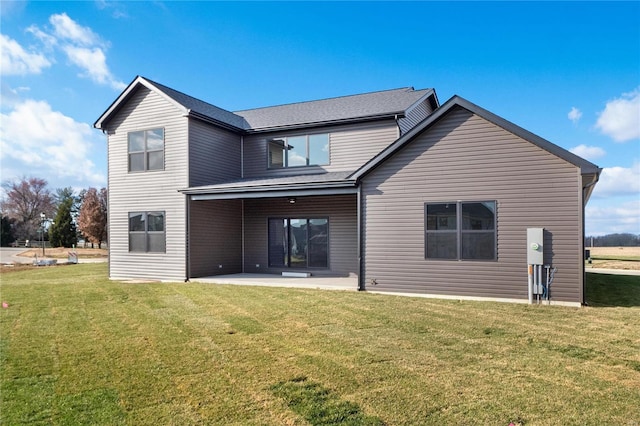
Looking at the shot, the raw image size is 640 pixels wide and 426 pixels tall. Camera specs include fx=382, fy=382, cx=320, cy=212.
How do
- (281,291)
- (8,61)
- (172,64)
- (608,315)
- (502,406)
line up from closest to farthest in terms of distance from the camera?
(502,406)
(608,315)
(8,61)
(281,291)
(172,64)

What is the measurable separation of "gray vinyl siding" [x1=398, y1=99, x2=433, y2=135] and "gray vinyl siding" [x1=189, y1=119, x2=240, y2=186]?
21.3 ft

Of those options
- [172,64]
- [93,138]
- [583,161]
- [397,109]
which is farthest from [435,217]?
[93,138]

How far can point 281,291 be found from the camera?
10.5 m

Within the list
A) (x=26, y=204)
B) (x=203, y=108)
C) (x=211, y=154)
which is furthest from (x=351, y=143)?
(x=26, y=204)

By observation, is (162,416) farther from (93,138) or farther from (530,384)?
(93,138)

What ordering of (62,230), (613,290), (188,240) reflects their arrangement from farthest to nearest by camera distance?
(62,230), (188,240), (613,290)

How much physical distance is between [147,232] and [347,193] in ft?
24.8

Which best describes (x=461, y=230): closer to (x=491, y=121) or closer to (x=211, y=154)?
(x=491, y=121)

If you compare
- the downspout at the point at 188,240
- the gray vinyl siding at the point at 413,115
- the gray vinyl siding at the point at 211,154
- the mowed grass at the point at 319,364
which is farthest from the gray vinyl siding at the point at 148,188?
the gray vinyl siding at the point at 413,115

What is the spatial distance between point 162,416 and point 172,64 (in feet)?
56.6

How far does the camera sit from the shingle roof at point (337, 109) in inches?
527

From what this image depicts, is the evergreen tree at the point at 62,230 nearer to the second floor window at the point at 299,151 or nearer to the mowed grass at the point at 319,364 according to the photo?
the second floor window at the point at 299,151

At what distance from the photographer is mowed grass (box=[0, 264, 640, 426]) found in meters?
3.41

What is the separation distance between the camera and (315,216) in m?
13.9
